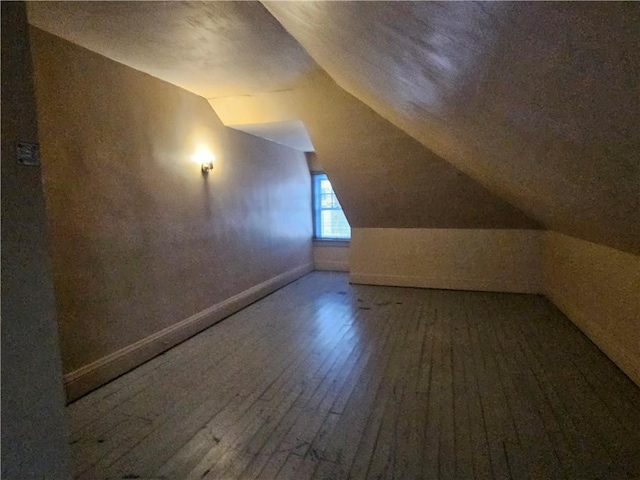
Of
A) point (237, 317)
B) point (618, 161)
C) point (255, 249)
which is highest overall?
point (618, 161)

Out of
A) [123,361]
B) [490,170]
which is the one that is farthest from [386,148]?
[123,361]

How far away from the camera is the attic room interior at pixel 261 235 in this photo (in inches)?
44.7

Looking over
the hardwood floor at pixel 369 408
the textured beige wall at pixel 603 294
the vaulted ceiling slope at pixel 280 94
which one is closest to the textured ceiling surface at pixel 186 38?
the vaulted ceiling slope at pixel 280 94

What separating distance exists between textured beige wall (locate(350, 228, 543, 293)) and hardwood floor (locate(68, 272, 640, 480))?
58.2 inches

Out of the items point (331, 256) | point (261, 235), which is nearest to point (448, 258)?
point (331, 256)

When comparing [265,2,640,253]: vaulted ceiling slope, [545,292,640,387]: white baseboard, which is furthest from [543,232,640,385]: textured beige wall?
[265,2,640,253]: vaulted ceiling slope

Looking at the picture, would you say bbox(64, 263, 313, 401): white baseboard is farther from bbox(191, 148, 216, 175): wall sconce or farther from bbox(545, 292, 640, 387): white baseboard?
bbox(545, 292, 640, 387): white baseboard

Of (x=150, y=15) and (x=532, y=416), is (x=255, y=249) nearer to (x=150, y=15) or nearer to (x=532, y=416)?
(x=150, y=15)

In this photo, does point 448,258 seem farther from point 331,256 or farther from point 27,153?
point 27,153

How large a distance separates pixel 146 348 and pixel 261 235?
213 cm

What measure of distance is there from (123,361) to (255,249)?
7.04 ft

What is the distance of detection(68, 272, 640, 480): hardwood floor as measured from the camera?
5.73 ft

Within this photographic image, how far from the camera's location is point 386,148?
3.97 metres

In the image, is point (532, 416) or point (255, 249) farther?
point (255, 249)
